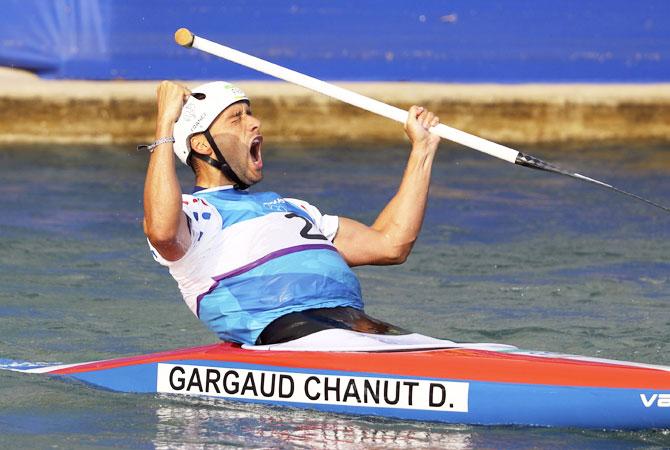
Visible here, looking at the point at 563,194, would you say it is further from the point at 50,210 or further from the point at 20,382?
the point at 20,382

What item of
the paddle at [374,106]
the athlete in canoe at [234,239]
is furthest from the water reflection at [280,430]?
the paddle at [374,106]

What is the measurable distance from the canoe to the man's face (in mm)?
597

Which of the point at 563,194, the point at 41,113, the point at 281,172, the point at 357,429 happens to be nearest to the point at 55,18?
the point at 41,113

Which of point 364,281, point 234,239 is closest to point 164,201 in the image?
point 234,239

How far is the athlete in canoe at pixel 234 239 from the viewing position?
5.00 metres

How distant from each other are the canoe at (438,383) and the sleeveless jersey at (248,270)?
0.14 metres

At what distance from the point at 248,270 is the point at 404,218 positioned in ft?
2.45

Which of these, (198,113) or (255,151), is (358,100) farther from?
(198,113)

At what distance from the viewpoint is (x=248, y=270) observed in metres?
5.14

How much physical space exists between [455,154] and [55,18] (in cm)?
309

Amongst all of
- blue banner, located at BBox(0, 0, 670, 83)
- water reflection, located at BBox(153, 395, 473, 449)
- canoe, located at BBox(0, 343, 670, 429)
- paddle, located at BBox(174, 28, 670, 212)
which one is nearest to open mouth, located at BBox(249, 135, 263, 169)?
paddle, located at BBox(174, 28, 670, 212)

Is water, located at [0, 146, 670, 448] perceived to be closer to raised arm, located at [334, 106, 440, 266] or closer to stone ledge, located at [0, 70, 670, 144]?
stone ledge, located at [0, 70, 670, 144]

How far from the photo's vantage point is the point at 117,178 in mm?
10547

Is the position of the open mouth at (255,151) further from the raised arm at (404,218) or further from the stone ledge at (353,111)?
the stone ledge at (353,111)
